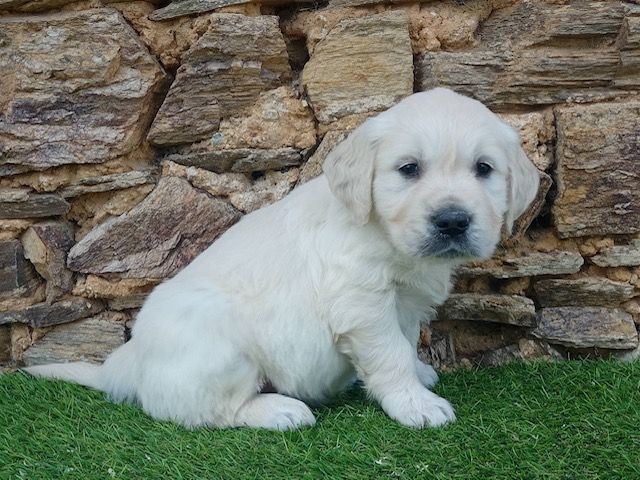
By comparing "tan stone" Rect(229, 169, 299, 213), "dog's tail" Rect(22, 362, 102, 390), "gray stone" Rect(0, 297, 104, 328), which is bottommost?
"dog's tail" Rect(22, 362, 102, 390)

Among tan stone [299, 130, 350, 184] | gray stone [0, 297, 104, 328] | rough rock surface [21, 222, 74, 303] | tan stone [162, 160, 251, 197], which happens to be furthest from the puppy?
rough rock surface [21, 222, 74, 303]

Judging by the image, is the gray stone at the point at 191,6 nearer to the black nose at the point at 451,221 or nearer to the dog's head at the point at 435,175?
the dog's head at the point at 435,175

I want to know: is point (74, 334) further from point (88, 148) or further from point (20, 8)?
point (20, 8)

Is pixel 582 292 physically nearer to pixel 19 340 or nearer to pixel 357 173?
pixel 357 173

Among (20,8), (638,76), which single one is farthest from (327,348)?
(20,8)

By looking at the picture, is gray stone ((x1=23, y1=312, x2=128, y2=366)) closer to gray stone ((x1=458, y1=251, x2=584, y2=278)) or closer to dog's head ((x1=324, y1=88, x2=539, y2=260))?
dog's head ((x1=324, y1=88, x2=539, y2=260))

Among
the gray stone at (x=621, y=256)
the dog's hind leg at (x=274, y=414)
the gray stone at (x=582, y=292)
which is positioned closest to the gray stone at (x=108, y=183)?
the dog's hind leg at (x=274, y=414)
